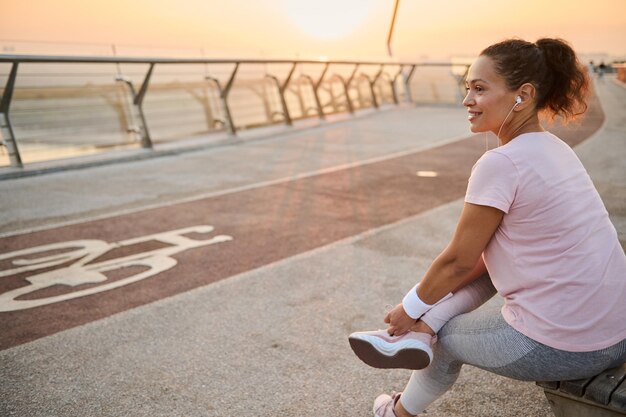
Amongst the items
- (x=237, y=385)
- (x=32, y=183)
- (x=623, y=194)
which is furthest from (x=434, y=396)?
(x=32, y=183)

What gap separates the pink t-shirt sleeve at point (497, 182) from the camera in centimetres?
170

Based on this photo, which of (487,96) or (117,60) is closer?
(487,96)

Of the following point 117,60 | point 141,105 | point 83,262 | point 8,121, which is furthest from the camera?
point 141,105

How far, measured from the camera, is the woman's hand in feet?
6.24

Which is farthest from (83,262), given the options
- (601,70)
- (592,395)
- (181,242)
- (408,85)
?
(601,70)

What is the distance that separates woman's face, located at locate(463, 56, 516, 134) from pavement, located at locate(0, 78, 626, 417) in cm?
138

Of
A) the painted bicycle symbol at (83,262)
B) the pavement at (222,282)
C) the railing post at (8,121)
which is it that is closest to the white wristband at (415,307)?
the pavement at (222,282)

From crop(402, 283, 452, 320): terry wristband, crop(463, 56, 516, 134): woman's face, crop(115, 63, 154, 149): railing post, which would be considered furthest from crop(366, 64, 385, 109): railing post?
crop(402, 283, 452, 320): terry wristband

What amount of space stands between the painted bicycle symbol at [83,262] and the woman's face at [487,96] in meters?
3.23

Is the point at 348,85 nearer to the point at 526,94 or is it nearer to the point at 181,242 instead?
the point at 181,242

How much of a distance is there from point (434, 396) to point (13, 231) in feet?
17.2

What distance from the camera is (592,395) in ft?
5.49

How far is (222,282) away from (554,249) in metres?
2.88

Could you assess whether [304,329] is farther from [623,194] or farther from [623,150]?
[623,150]
